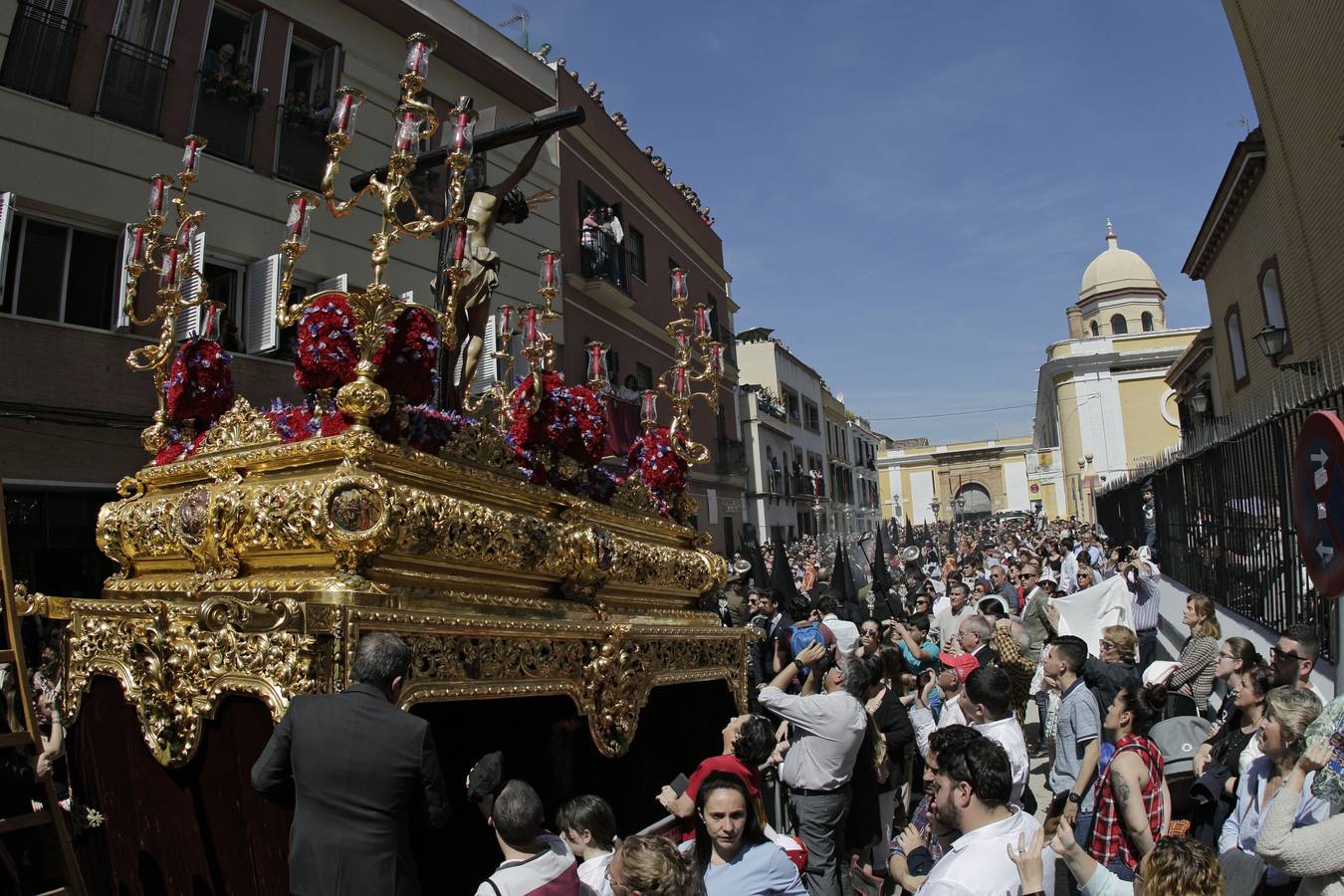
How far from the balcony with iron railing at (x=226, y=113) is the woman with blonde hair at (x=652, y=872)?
8920 millimetres

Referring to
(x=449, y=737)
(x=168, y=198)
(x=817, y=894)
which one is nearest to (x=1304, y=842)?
(x=817, y=894)

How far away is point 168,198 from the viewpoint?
322 inches

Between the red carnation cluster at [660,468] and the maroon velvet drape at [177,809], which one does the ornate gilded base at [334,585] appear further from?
the red carnation cluster at [660,468]

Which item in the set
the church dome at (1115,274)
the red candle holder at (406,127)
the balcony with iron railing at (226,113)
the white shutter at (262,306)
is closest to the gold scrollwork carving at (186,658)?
the red candle holder at (406,127)

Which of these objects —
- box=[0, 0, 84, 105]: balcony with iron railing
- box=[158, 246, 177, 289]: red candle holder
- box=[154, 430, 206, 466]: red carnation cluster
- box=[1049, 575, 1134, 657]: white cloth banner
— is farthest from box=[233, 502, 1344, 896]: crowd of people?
box=[0, 0, 84, 105]: balcony with iron railing

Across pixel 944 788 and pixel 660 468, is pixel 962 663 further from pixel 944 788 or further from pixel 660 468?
pixel 944 788

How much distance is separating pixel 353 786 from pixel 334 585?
0.70 meters

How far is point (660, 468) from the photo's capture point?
6098 mm

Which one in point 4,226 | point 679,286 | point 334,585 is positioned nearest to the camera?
point 334,585

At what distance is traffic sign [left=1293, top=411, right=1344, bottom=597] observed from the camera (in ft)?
10.1

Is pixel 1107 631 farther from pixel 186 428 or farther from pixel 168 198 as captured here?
pixel 168 198

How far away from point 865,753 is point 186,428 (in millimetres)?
3890

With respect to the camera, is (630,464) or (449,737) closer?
(449,737)

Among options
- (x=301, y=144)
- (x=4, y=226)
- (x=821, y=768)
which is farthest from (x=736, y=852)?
(x=301, y=144)
